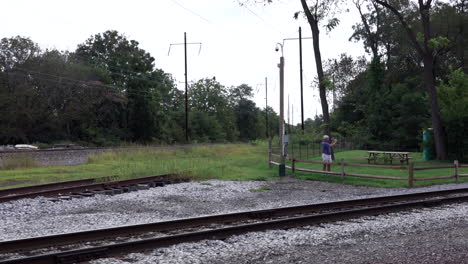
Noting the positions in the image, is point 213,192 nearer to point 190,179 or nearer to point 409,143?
point 190,179

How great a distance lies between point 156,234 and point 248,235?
5.54 feet

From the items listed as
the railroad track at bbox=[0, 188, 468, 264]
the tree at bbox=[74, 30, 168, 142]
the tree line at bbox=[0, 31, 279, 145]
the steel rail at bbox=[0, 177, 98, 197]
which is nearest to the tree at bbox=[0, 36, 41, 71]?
the tree line at bbox=[0, 31, 279, 145]

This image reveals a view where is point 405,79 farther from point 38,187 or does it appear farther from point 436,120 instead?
point 38,187

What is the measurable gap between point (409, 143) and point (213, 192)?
116 feet

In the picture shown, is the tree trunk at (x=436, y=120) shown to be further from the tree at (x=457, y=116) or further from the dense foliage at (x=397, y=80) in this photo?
the dense foliage at (x=397, y=80)

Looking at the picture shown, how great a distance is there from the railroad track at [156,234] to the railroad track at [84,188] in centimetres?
610

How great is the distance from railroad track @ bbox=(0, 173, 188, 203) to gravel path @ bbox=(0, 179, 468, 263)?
648mm

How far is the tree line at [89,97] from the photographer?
52250mm

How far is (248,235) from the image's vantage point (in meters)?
8.74

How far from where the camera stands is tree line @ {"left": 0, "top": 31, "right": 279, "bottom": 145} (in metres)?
52.2

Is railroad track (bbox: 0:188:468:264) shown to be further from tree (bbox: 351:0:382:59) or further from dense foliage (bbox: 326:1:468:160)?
tree (bbox: 351:0:382:59)

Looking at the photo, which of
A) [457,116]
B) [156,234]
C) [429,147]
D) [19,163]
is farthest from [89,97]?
[156,234]

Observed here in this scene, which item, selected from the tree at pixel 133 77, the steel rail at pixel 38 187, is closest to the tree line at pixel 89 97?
the tree at pixel 133 77

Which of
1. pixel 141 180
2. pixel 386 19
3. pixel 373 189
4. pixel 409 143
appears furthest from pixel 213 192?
pixel 386 19
